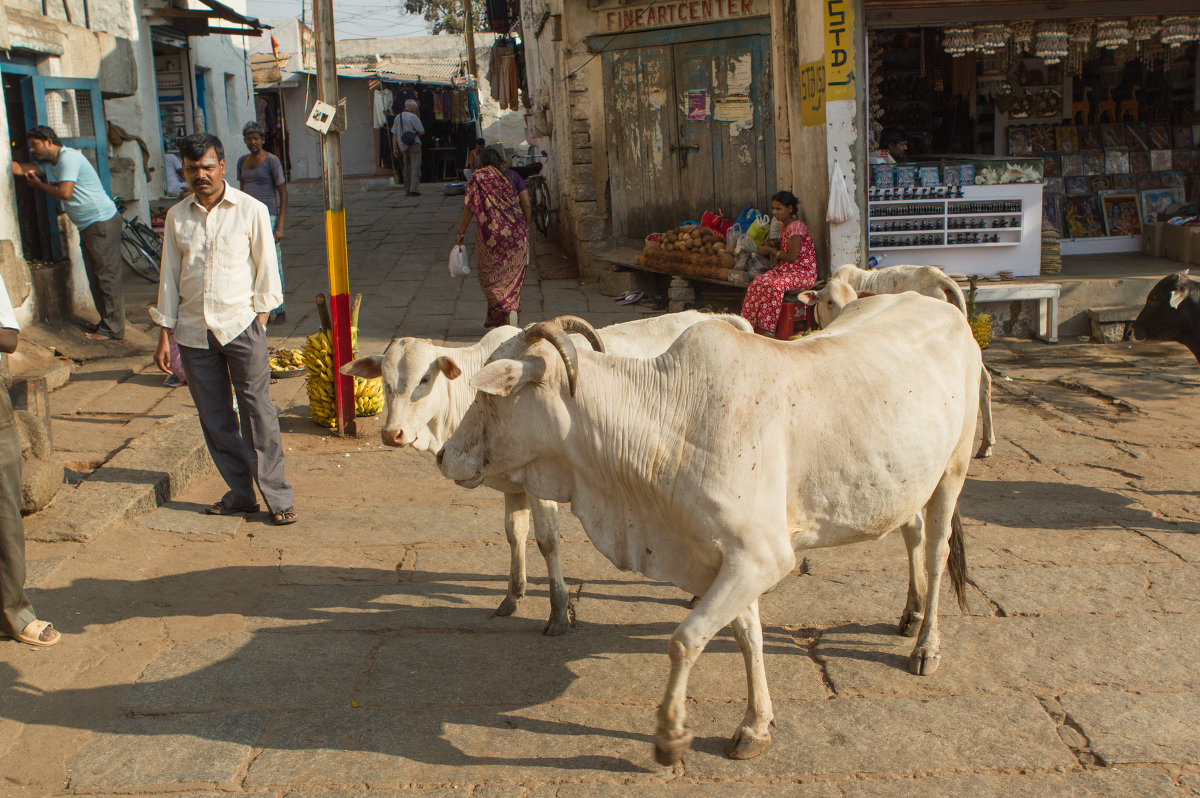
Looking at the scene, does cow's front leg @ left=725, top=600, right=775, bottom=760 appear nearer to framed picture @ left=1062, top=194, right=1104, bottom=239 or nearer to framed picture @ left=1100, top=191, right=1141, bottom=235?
framed picture @ left=1062, top=194, right=1104, bottom=239

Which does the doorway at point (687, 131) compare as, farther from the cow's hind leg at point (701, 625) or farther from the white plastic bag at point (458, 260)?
the cow's hind leg at point (701, 625)

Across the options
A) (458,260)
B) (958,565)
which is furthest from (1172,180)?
(958,565)

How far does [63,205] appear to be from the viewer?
30.7 ft

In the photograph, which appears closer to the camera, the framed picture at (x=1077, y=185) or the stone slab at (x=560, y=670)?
the stone slab at (x=560, y=670)

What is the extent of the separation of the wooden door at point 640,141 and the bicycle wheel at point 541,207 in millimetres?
4602

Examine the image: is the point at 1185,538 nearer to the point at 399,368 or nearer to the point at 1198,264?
the point at 399,368

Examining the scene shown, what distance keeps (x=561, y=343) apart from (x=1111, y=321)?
312 inches

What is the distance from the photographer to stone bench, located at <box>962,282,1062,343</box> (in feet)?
30.8

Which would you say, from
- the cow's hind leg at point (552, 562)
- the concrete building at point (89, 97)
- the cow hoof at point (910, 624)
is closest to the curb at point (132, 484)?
the cow's hind leg at point (552, 562)

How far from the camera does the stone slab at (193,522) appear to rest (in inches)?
210

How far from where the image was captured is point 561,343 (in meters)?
3.22

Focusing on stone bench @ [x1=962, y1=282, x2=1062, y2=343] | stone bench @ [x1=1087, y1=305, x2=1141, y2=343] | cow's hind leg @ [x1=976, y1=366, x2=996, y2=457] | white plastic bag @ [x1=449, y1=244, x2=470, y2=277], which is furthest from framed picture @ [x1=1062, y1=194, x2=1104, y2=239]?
white plastic bag @ [x1=449, y1=244, x2=470, y2=277]

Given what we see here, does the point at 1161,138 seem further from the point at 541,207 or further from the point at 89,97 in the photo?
the point at 89,97

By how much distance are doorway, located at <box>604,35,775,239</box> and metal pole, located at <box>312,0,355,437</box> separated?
5.59 meters
